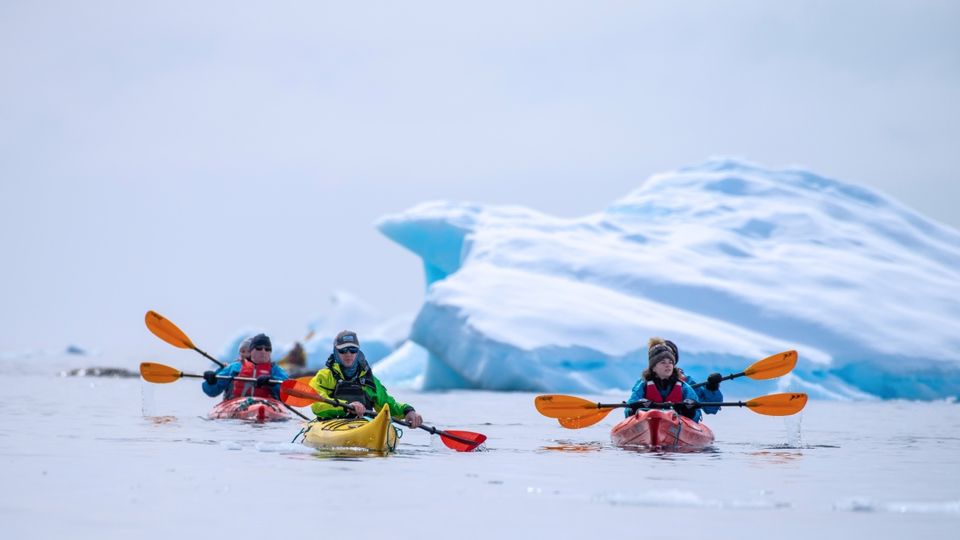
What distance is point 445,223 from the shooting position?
32500mm

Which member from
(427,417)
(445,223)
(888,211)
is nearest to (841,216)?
(888,211)

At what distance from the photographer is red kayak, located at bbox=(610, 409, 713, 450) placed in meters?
10.9

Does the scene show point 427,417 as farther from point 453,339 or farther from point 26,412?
point 453,339

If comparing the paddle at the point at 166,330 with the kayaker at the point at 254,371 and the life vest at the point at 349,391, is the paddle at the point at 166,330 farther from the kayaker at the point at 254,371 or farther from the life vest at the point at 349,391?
the life vest at the point at 349,391

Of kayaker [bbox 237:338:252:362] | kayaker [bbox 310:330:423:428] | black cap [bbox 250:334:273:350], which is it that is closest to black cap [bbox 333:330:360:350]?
kayaker [bbox 310:330:423:428]

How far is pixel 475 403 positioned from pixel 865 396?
9929 millimetres

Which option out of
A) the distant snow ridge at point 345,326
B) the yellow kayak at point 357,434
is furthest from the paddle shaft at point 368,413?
the distant snow ridge at point 345,326

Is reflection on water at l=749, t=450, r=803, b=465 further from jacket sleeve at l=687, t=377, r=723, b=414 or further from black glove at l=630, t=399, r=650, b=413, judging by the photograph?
black glove at l=630, t=399, r=650, b=413

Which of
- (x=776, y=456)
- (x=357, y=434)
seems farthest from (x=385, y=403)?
(x=776, y=456)

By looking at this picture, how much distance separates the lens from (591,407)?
11.8 metres

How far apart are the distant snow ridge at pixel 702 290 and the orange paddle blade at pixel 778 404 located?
510 inches

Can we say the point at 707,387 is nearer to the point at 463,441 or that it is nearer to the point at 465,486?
the point at 463,441

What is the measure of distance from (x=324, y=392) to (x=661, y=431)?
117 inches

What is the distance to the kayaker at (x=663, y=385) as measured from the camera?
1115 centimetres
